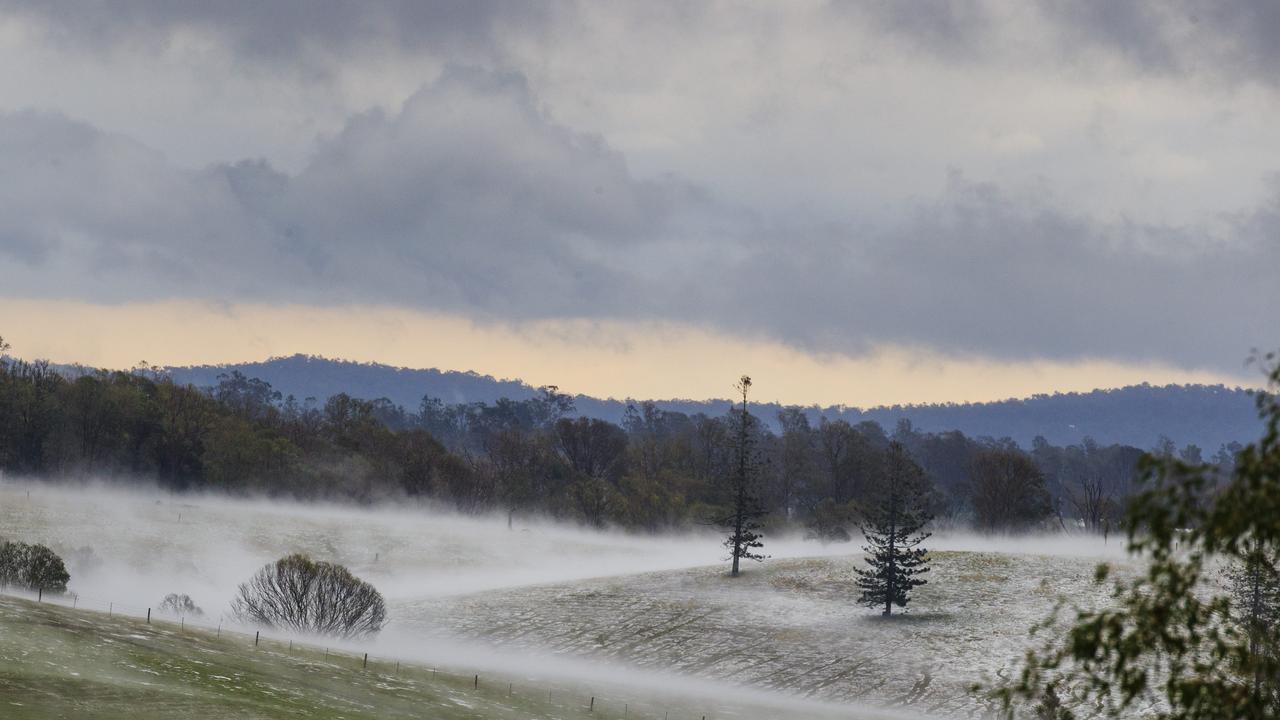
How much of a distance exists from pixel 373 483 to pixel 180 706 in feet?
416

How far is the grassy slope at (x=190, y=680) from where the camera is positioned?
45.9 meters

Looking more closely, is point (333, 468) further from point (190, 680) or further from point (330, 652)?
point (190, 680)

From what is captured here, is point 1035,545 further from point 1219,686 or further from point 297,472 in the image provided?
point 1219,686

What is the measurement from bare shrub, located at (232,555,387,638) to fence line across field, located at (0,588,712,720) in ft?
6.90

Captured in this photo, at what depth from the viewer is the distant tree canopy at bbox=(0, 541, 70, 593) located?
7850cm

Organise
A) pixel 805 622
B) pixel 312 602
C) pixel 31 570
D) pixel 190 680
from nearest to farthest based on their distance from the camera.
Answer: pixel 190 680 → pixel 31 570 → pixel 312 602 → pixel 805 622

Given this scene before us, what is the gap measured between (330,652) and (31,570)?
22.6 metres

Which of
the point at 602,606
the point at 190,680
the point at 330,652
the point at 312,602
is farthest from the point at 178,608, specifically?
the point at 190,680

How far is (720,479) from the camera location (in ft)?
647

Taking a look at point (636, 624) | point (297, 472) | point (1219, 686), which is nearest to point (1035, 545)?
point (636, 624)

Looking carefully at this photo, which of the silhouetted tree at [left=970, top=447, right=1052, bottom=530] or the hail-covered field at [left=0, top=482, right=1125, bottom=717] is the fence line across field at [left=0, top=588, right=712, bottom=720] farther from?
the silhouetted tree at [left=970, top=447, right=1052, bottom=530]


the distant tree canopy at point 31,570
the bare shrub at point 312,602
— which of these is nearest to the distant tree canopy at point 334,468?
the bare shrub at point 312,602

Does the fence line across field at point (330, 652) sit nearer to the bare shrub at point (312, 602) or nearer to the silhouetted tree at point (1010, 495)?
the bare shrub at point (312, 602)

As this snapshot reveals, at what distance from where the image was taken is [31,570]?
260ft
